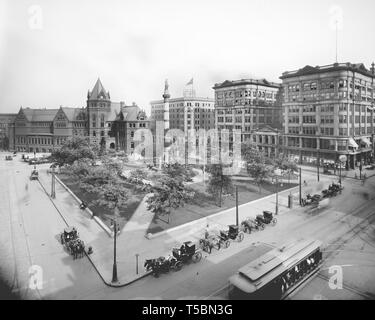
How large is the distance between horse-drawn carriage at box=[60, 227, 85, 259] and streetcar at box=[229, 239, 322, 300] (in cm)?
1224

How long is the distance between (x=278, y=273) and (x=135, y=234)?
49.9 feet

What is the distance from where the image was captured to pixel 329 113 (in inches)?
2601

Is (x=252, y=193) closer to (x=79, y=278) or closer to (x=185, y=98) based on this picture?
(x=79, y=278)

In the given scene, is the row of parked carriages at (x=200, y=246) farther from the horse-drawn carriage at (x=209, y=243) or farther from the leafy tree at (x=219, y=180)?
the leafy tree at (x=219, y=180)

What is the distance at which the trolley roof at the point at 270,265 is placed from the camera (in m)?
16.6

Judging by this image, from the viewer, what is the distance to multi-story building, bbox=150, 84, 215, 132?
125875 mm

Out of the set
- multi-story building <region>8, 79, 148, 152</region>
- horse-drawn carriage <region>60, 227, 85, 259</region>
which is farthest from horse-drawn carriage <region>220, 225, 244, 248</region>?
multi-story building <region>8, 79, 148, 152</region>

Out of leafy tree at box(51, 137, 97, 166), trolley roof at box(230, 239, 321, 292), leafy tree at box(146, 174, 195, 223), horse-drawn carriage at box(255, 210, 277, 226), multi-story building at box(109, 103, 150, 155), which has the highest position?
multi-story building at box(109, 103, 150, 155)

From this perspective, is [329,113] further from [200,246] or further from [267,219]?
[200,246]

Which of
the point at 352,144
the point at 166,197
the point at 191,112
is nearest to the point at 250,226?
the point at 166,197

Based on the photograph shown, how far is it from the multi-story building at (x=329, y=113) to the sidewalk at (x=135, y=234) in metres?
30.3

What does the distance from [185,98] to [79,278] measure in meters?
110

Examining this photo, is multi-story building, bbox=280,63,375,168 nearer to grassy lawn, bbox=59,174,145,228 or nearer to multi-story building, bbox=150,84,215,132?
grassy lawn, bbox=59,174,145,228
